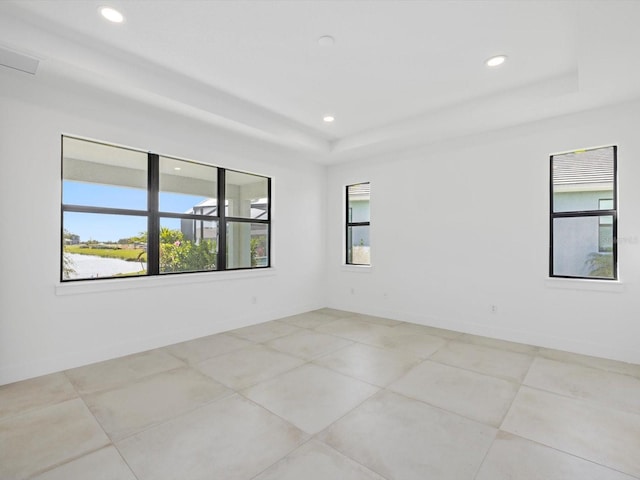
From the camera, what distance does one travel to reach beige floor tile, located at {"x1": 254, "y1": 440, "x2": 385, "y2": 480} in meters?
1.88

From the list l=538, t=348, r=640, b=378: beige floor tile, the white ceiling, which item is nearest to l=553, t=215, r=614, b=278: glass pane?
l=538, t=348, r=640, b=378: beige floor tile

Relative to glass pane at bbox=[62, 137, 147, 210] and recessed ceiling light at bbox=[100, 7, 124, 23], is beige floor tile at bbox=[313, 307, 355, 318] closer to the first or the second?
glass pane at bbox=[62, 137, 147, 210]

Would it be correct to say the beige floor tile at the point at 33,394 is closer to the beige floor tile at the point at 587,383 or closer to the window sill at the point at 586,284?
the beige floor tile at the point at 587,383

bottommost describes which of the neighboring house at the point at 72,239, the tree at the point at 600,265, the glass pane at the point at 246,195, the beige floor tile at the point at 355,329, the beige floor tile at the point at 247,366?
the beige floor tile at the point at 247,366

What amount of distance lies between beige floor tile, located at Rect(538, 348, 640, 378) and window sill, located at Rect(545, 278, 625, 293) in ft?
2.48

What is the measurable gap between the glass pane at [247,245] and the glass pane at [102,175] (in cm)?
137

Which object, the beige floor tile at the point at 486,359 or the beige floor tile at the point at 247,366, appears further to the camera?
the beige floor tile at the point at 486,359

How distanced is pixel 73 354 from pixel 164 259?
136 cm

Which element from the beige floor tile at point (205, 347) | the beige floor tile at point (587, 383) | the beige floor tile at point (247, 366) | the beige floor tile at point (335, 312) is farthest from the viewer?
the beige floor tile at point (335, 312)

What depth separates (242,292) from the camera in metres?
5.07

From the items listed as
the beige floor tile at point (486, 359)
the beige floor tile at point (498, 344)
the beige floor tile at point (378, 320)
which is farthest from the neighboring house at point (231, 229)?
the beige floor tile at point (498, 344)

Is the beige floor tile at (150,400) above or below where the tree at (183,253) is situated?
below

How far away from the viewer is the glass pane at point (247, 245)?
5.08 metres

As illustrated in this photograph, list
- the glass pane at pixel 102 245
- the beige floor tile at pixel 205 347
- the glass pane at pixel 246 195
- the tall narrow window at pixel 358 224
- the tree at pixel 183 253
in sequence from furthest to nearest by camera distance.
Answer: the tall narrow window at pixel 358 224
the glass pane at pixel 246 195
the tree at pixel 183 253
the beige floor tile at pixel 205 347
the glass pane at pixel 102 245
